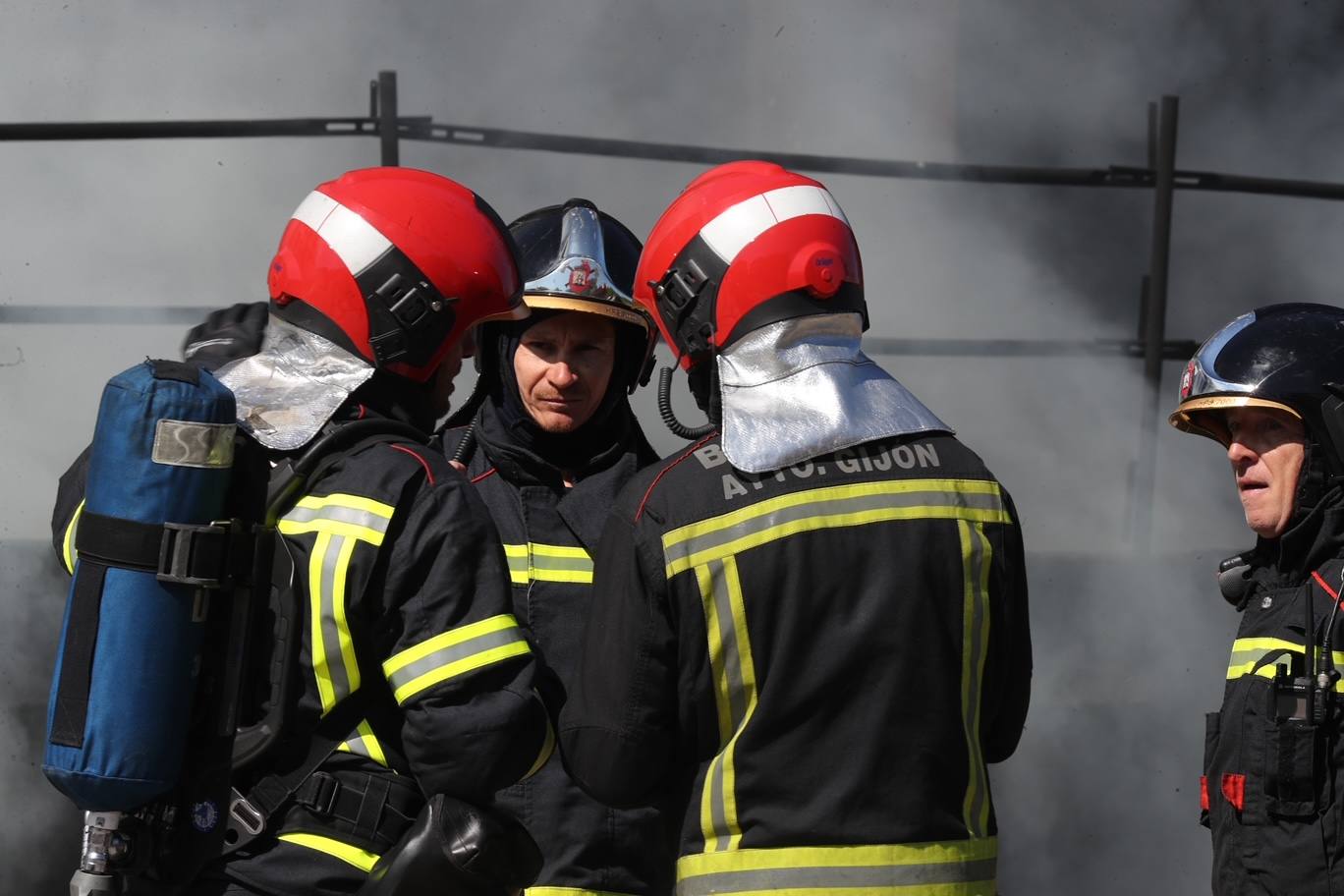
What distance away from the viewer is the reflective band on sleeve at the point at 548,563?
2.89m

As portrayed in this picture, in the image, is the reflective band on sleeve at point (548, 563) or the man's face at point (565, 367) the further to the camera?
the man's face at point (565, 367)

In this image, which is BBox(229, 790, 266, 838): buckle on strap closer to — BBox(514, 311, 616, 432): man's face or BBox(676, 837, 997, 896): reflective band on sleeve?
BBox(676, 837, 997, 896): reflective band on sleeve

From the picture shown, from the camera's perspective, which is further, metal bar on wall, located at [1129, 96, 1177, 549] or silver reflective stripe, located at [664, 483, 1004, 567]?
metal bar on wall, located at [1129, 96, 1177, 549]

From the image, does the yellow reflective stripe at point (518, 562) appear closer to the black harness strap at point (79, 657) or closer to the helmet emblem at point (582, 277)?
the helmet emblem at point (582, 277)

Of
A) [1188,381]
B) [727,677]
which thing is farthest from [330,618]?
[1188,381]

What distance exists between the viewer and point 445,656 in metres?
2.10

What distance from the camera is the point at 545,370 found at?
3.18 meters

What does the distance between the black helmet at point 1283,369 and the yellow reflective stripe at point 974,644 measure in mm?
1018

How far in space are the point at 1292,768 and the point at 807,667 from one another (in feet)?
3.68

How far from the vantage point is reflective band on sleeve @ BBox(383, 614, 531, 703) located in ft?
6.88

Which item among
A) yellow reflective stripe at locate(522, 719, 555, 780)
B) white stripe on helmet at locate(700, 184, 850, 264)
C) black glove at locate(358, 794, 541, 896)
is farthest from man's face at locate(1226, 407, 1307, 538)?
black glove at locate(358, 794, 541, 896)

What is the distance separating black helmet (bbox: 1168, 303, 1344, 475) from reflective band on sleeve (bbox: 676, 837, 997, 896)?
1239 millimetres

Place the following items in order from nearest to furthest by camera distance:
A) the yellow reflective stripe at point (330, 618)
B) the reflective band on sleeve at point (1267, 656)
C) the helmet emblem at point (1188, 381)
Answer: the yellow reflective stripe at point (330, 618) < the reflective band on sleeve at point (1267, 656) < the helmet emblem at point (1188, 381)

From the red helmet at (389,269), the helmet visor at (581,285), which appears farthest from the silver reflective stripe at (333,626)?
the helmet visor at (581,285)
